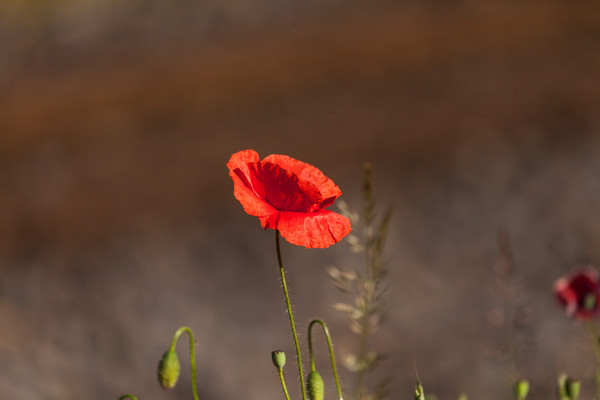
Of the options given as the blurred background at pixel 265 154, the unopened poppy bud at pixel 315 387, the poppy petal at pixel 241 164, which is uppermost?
the blurred background at pixel 265 154

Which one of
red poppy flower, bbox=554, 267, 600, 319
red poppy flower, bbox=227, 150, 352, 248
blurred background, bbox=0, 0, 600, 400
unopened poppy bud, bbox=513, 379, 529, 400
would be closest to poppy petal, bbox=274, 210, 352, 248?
red poppy flower, bbox=227, 150, 352, 248

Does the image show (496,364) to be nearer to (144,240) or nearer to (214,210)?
(214,210)

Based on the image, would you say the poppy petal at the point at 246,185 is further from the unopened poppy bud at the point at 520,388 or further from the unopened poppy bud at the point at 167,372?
the unopened poppy bud at the point at 520,388

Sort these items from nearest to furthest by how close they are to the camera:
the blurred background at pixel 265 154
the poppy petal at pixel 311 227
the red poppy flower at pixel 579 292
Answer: the poppy petal at pixel 311 227 < the red poppy flower at pixel 579 292 < the blurred background at pixel 265 154

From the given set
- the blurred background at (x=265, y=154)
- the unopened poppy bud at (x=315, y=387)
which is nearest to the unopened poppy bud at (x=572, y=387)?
the unopened poppy bud at (x=315, y=387)

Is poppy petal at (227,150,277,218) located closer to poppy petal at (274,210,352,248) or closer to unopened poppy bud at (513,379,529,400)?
poppy petal at (274,210,352,248)

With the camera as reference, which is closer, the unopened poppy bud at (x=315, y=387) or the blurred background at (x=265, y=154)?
the unopened poppy bud at (x=315, y=387)

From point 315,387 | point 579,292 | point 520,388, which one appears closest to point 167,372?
point 315,387

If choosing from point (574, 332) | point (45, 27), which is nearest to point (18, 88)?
point (45, 27)
